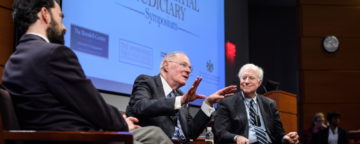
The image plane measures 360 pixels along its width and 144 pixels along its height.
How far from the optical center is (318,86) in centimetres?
911

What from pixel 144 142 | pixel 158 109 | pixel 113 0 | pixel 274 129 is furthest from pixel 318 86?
pixel 144 142

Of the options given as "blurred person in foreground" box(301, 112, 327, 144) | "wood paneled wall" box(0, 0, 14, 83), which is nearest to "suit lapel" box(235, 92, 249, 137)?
"wood paneled wall" box(0, 0, 14, 83)

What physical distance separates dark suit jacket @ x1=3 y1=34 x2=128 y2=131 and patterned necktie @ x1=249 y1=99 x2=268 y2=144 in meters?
2.47

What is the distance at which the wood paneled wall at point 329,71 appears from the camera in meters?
9.09

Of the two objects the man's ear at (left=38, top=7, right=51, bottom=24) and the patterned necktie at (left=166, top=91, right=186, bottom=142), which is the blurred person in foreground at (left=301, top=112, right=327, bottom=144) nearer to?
the patterned necktie at (left=166, top=91, right=186, bottom=142)

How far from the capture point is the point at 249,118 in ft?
14.0

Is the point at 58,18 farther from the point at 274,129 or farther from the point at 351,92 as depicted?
the point at 351,92

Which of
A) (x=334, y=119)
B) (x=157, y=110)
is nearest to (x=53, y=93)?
(x=157, y=110)

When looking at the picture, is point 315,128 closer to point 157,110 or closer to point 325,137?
point 325,137

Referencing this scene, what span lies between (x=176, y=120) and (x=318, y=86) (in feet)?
20.5

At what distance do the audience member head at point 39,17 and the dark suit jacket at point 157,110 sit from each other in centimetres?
107

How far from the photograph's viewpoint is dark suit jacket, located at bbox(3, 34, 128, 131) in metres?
1.85

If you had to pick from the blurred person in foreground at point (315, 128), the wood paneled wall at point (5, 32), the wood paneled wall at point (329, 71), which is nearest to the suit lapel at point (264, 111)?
the wood paneled wall at point (5, 32)

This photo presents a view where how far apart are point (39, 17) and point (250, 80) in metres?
2.68
